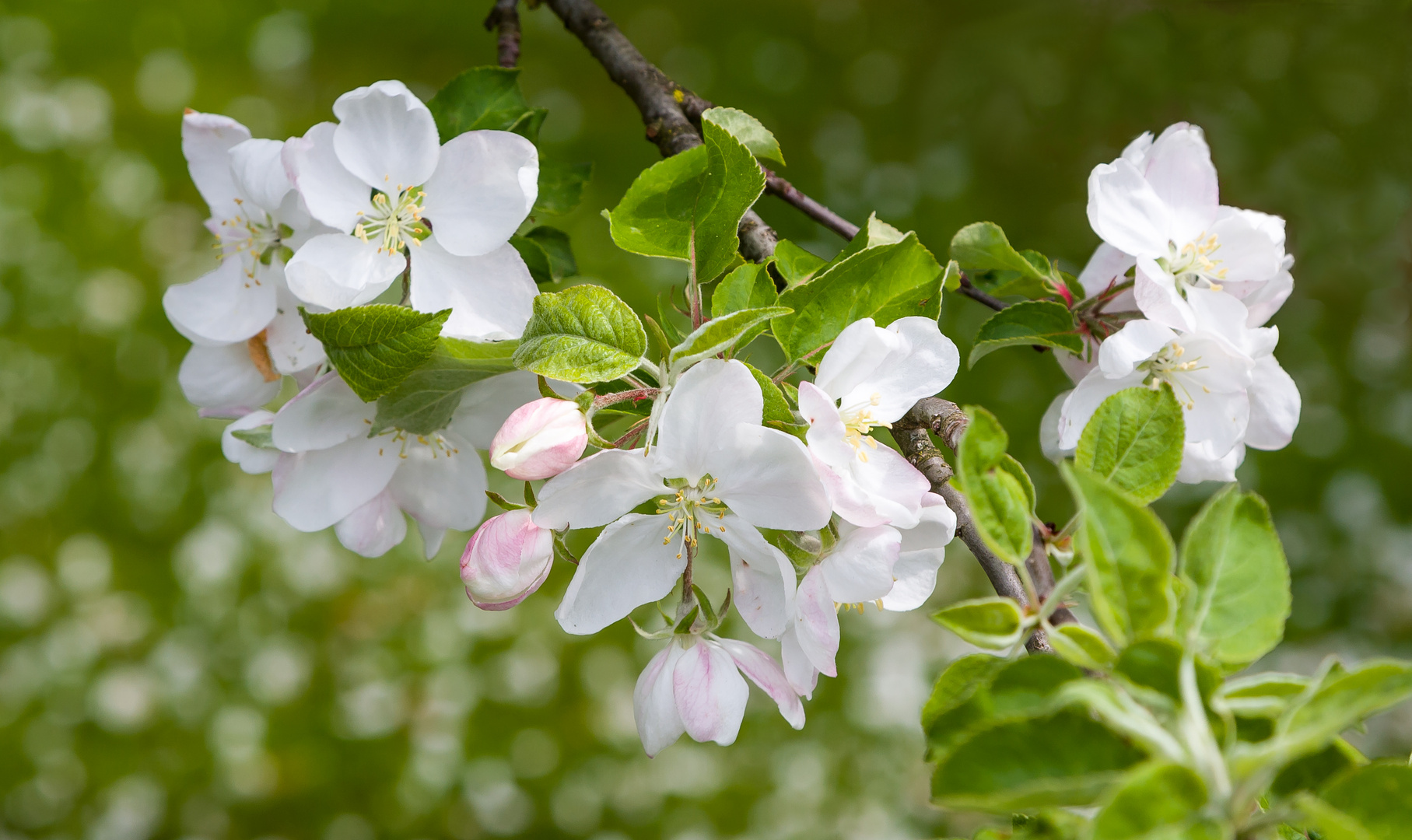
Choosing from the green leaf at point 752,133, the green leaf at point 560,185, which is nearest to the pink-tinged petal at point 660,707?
the green leaf at point 752,133

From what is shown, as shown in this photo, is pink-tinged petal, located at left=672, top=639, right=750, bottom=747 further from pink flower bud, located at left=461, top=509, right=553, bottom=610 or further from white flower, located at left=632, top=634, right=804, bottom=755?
pink flower bud, located at left=461, top=509, right=553, bottom=610

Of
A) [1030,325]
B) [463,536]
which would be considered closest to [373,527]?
[1030,325]

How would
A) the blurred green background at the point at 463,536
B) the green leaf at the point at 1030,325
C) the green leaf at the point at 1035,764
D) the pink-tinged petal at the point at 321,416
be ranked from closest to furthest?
the green leaf at the point at 1035,764 < the pink-tinged petal at the point at 321,416 < the green leaf at the point at 1030,325 < the blurred green background at the point at 463,536

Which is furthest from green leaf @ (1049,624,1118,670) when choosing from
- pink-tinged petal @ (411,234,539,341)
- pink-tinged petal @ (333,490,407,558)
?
pink-tinged petal @ (333,490,407,558)

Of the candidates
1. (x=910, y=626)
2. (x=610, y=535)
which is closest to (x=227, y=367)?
(x=610, y=535)

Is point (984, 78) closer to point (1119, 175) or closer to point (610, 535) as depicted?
point (1119, 175)

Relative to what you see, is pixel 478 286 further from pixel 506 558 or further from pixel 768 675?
pixel 768 675

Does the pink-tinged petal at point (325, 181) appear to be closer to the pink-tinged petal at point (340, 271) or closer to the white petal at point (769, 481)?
the pink-tinged petal at point (340, 271)
